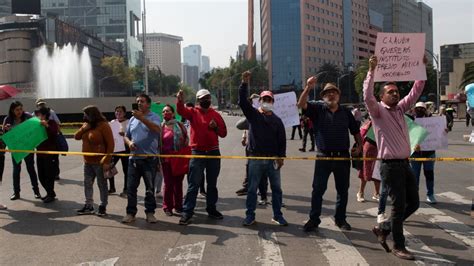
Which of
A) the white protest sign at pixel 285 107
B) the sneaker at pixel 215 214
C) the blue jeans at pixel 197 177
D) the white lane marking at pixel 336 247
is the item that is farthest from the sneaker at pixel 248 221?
the white protest sign at pixel 285 107

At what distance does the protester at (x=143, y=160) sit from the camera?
7.25 metres

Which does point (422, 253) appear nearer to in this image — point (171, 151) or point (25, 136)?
point (171, 151)

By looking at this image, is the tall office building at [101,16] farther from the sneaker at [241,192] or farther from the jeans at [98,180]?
the jeans at [98,180]

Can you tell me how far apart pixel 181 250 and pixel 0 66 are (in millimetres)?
106500

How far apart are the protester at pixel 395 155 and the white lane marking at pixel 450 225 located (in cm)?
107

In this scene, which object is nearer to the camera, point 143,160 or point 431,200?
point 143,160

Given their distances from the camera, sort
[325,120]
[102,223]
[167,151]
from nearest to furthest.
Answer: [325,120], [102,223], [167,151]

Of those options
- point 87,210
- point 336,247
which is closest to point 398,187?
point 336,247

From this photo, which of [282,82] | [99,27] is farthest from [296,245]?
[99,27]

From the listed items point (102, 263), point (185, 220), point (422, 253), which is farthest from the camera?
point (185, 220)

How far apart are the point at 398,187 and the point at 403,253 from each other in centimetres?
73

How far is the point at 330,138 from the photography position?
6.57m

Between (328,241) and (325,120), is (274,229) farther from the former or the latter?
(325,120)

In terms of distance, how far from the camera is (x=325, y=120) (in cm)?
659
